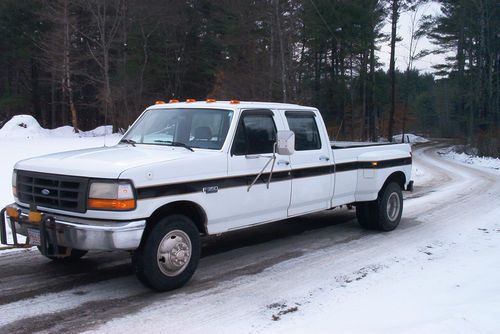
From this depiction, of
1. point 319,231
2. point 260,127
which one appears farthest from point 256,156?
point 319,231

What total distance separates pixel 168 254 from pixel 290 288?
4.66 ft

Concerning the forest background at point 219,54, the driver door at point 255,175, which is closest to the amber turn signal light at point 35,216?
the driver door at point 255,175

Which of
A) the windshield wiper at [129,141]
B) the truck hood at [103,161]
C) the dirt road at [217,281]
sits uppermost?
the windshield wiper at [129,141]

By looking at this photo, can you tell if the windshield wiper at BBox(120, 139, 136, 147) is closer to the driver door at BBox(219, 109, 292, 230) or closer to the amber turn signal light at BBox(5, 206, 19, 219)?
Answer: the driver door at BBox(219, 109, 292, 230)

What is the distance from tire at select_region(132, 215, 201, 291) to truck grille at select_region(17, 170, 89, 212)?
769mm

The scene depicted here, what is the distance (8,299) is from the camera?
5297mm

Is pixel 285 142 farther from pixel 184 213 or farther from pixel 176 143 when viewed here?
pixel 184 213

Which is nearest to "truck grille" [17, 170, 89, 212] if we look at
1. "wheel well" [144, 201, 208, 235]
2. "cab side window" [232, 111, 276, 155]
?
"wheel well" [144, 201, 208, 235]

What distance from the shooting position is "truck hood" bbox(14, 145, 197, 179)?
201 inches

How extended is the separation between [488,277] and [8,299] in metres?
5.39

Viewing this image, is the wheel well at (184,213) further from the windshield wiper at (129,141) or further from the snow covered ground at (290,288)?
the windshield wiper at (129,141)

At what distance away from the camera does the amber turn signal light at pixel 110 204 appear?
16.4 feet

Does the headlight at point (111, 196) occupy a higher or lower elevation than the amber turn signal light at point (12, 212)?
higher

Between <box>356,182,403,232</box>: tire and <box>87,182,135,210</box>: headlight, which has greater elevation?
<box>87,182,135,210</box>: headlight
